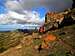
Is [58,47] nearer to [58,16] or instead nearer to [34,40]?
[34,40]

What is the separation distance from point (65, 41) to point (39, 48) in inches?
400

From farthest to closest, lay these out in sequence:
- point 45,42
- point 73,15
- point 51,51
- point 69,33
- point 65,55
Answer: point 73,15, point 69,33, point 45,42, point 51,51, point 65,55

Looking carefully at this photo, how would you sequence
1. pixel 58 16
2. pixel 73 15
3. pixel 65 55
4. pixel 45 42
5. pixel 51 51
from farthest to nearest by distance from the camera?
pixel 58 16
pixel 73 15
pixel 45 42
pixel 51 51
pixel 65 55

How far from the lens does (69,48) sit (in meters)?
72.8

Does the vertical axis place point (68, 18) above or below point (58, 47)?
above

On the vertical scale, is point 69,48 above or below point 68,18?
below

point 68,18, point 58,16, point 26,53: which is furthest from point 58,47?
point 58,16

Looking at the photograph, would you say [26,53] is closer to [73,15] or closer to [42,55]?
[42,55]

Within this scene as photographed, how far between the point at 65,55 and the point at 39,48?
40.9 ft

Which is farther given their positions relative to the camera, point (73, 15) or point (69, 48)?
point (73, 15)

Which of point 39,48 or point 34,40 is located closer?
point 39,48

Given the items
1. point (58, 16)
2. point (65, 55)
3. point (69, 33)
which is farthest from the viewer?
point (58, 16)

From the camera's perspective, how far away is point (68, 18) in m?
125

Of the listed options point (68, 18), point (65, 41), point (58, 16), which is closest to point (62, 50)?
point (65, 41)
